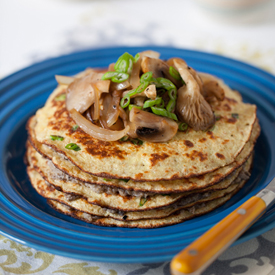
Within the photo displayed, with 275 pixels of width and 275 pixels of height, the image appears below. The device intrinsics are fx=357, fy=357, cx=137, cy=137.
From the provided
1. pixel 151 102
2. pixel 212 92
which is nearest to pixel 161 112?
pixel 151 102

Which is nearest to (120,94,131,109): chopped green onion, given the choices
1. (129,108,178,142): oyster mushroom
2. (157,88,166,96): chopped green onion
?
(129,108,178,142): oyster mushroom

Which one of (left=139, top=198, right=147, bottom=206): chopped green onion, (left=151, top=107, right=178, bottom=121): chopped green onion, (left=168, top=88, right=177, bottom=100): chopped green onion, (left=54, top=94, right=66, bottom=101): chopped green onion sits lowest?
(left=139, top=198, right=147, bottom=206): chopped green onion

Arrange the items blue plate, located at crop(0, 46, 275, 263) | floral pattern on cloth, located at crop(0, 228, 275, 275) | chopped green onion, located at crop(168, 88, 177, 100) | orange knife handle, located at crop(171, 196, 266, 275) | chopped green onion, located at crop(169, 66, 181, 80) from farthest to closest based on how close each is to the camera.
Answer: chopped green onion, located at crop(169, 66, 181, 80)
chopped green onion, located at crop(168, 88, 177, 100)
floral pattern on cloth, located at crop(0, 228, 275, 275)
blue plate, located at crop(0, 46, 275, 263)
orange knife handle, located at crop(171, 196, 266, 275)

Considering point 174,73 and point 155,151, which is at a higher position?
point 174,73

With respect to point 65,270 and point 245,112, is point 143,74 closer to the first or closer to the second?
point 245,112

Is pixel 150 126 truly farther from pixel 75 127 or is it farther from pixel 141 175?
pixel 75 127

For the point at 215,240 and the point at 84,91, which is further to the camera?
the point at 84,91

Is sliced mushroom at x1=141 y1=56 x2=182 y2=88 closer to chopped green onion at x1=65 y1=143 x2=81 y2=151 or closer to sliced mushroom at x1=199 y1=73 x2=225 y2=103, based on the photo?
sliced mushroom at x1=199 y1=73 x2=225 y2=103

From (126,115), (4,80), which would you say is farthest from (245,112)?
(4,80)
